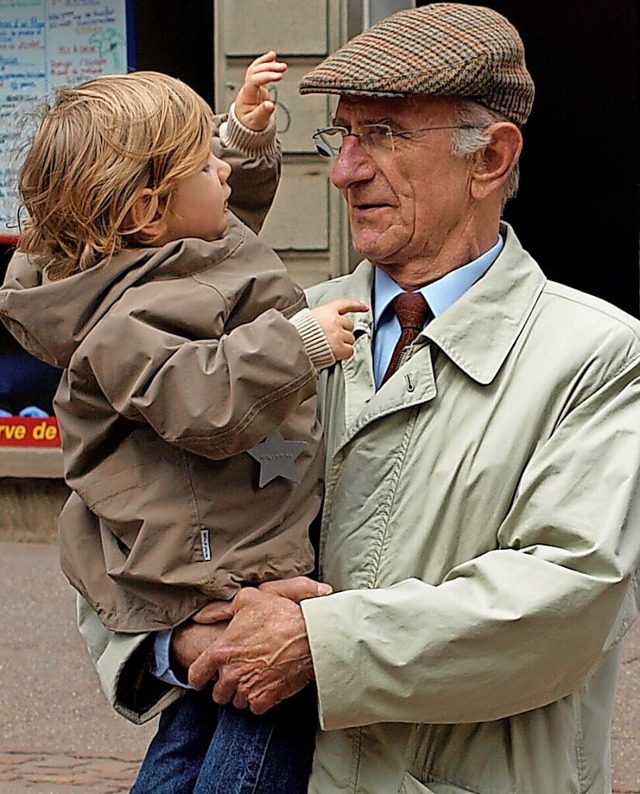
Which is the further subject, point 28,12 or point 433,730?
point 28,12

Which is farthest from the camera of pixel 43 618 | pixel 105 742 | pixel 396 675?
pixel 43 618

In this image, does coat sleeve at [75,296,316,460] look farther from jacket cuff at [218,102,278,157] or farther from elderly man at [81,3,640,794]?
jacket cuff at [218,102,278,157]

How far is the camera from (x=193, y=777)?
2514mm

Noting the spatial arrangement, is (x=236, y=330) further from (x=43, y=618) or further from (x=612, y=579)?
(x=43, y=618)

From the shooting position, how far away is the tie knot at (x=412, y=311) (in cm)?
263

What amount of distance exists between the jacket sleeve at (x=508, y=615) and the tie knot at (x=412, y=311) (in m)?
0.41

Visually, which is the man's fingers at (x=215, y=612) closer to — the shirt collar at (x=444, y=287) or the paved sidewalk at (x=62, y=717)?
the shirt collar at (x=444, y=287)

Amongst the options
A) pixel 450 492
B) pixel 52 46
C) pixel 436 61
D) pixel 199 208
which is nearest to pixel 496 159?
pixel 436 61

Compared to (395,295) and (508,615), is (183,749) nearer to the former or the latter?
(508,615)

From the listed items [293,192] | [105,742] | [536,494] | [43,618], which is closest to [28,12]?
[293,192]

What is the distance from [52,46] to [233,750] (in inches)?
245

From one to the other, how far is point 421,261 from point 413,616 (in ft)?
2.34

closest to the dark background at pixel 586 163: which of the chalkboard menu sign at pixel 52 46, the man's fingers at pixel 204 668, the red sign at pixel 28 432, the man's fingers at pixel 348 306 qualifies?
the chalkboard menu sign at pixel 52 46

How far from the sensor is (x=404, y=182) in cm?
264
